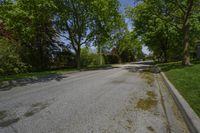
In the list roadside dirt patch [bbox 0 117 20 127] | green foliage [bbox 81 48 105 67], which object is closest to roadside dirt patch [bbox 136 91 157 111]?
roadside dirt patch [bbox 0 117 20 127]

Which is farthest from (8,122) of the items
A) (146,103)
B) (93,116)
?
(146,103)

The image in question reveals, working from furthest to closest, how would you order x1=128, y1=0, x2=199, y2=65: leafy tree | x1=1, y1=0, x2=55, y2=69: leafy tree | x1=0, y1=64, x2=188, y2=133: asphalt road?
x1=1, y1=0, x2=55, y2=69: leafy tree → x1=128, y1=0, x2=199, y2=65: leafy tree → x1=0, y1=64, x2=188, y2=133: asphalt road

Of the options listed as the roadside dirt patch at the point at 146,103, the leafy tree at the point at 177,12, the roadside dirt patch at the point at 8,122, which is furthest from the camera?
the leafy tree at the point at 177,12

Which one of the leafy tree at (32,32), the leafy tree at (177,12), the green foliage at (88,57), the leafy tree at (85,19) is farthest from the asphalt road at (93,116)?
the green foliage at (88,57)

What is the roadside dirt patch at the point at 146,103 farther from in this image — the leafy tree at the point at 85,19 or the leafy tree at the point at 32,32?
the leafy tree at the point at 85,19

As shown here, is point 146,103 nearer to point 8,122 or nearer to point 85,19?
point 8,122

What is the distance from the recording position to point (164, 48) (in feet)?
124

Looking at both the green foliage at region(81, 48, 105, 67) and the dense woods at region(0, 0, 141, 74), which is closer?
the dense woods at region(0, 0, 141, 74)

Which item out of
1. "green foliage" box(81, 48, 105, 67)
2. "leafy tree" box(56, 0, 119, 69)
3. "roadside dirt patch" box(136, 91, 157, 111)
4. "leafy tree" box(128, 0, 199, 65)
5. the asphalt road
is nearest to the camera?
the asphalt road

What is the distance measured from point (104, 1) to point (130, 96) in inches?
819

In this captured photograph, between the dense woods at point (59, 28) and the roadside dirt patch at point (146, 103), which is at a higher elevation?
the dense woods at point (59, 28)

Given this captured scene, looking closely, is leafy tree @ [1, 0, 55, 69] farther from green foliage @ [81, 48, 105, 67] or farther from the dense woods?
green foliage @ [81, 48, 105, 67]

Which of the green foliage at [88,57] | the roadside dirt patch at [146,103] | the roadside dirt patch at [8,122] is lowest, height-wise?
the roadside dirt patch at [146,103]

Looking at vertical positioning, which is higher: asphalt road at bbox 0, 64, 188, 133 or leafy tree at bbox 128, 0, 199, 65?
leafy tree at bbox 128, 0, 199, 65
